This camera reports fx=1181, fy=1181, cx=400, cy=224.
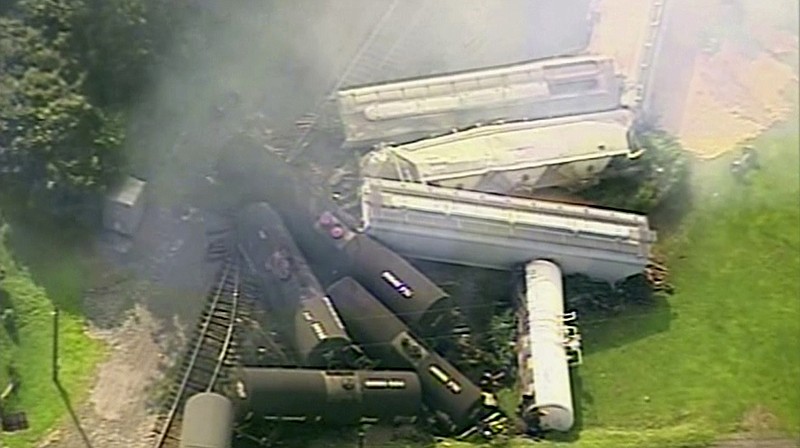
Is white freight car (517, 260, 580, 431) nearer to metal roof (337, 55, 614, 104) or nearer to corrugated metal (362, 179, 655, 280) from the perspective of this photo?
corrugated metal (362, 179, 655, 280)

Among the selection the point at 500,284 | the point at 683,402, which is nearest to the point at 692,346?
the point at 683,402

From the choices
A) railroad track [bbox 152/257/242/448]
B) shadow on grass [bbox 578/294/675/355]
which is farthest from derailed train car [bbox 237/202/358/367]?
shadow on grass [bbox 578/294/675/355]

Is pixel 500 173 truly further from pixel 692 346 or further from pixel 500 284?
pixel 692 346

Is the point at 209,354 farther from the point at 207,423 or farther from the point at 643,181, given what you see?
the point at 643,181

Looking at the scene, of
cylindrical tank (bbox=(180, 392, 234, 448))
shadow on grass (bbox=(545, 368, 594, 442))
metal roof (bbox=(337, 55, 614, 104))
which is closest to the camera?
cylindrical tank (bbox=(180, 392, 234, 448))

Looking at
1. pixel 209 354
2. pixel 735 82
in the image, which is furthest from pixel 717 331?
pixel 209 354

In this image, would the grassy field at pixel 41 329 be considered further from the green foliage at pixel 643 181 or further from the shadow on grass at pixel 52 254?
the green foliage at pixel 643 181
